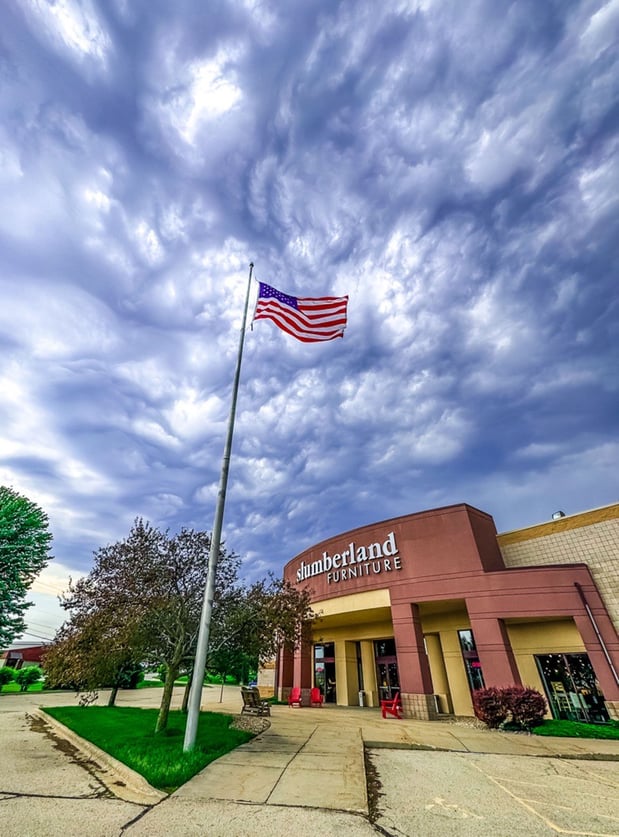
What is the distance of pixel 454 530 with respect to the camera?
19.8 meters

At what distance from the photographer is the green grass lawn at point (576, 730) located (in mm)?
13117

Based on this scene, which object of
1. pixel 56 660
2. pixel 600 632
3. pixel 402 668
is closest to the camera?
pixel 56 660

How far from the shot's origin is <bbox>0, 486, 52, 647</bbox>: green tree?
25.1 m

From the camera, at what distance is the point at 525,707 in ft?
48.3

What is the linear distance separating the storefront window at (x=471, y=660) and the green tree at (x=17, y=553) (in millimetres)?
26456

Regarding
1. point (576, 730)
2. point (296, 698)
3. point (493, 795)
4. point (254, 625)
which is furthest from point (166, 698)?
point (296, 698)

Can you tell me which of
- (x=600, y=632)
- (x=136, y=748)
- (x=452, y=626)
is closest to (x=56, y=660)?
(x=136, y=748)

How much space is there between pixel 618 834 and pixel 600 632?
43.0ft

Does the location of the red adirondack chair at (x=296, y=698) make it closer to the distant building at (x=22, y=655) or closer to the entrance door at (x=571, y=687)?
the entrance door at (x=571, y=687)

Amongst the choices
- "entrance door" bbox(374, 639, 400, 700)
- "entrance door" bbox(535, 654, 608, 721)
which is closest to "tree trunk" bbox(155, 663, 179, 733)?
"entrance door" bbox(535, 654, 608, 721)

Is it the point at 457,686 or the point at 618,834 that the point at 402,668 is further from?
the point at 618,834

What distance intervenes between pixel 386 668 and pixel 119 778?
68.5 feet

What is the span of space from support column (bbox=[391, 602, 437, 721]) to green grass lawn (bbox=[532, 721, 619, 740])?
476cm

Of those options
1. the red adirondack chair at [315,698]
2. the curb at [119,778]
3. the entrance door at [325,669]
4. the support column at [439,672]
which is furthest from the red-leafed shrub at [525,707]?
the entrance door at [325,669]
